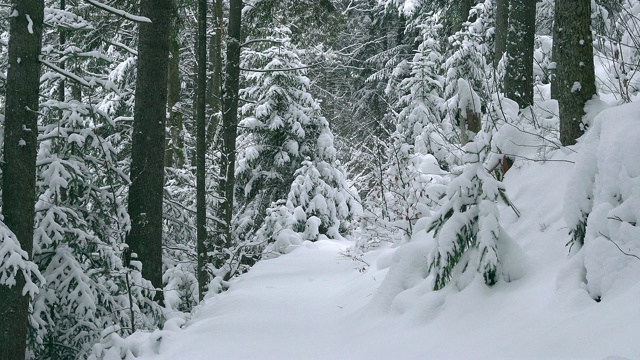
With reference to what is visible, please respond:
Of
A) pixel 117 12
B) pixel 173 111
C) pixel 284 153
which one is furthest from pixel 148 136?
pixel 284 153

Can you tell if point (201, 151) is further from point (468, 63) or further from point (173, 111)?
point (468, 63)

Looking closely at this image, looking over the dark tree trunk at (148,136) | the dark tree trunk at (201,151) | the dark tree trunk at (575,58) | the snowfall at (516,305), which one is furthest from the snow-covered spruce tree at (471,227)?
the dark tree trunk at (201,151)

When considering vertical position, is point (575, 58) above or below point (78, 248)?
above

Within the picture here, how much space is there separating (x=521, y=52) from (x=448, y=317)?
5.33m

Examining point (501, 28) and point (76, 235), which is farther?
point (501, 28)

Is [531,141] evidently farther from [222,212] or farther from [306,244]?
[306,244]

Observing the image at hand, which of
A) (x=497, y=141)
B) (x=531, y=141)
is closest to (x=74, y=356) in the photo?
(x=497, y=141)

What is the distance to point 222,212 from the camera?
11273 mm

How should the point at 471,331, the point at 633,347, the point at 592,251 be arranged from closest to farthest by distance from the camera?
the point at 633,347 → the point at 592,251 → the point at 471,331

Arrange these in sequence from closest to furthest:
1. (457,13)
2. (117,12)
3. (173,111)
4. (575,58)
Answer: (575,58) < (117,12) < (173,111) < (457,13)

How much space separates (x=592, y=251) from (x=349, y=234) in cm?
1245

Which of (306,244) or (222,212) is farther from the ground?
(222,212)

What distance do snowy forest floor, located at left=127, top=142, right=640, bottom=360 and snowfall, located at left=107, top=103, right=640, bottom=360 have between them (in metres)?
0.01

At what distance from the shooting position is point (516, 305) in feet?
12.9
